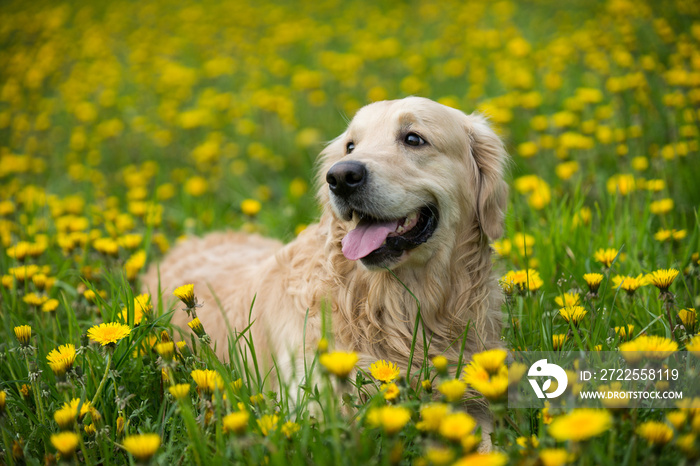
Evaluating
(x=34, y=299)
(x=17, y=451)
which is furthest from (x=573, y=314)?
(x=34, y=299)

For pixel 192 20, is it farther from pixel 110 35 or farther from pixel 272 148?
pixel 272 148

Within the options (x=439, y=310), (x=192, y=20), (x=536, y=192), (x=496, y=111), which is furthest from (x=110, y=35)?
(x=439, y=310)

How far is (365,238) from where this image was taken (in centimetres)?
234

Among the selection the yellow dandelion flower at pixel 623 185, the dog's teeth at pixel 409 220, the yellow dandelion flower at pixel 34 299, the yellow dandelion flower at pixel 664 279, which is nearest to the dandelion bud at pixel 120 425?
the yellow dandelion flower at pixel 34 299

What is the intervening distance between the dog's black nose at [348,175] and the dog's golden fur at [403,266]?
61mm

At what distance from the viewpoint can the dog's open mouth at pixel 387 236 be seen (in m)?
2.27

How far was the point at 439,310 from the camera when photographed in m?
2.38

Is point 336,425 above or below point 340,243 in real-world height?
below

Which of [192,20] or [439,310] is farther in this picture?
[192,20]

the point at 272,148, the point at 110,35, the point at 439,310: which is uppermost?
the point at 110,35

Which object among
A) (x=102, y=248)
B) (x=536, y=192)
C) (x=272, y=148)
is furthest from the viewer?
(x=272, y=148)

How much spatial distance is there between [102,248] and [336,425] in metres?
2.06

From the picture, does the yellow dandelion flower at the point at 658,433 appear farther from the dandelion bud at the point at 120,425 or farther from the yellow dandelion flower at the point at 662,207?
the yellow dandelion flower at the point at 662,207

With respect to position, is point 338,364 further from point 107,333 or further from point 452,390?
point 107,333
